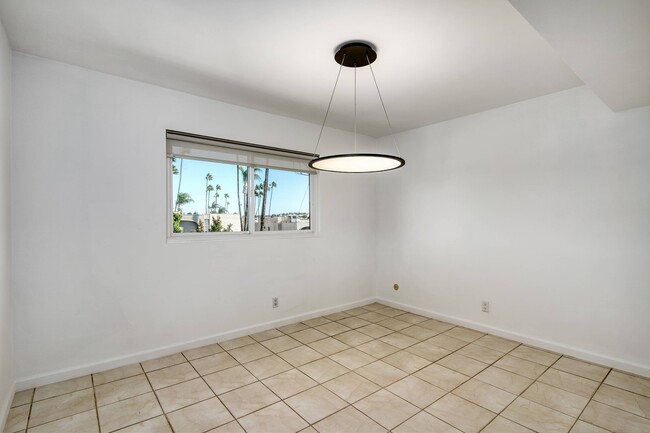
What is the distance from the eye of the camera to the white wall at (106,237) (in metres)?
2.37

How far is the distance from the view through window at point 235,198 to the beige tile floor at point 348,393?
125 cm

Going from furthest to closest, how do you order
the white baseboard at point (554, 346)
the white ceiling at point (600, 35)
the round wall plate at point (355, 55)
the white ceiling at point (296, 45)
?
the white baseboard at point (554, 346)
the round wall plate at point (355, 55)
the white ceiling at point (296, 45)
the white ceiling at point (600, 35)

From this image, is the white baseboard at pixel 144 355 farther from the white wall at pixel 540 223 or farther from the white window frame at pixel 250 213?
the white wall at pixel 540 223

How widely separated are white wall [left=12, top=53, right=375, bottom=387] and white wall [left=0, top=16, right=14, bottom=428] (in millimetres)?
128

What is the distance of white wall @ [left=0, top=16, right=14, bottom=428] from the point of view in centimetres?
200

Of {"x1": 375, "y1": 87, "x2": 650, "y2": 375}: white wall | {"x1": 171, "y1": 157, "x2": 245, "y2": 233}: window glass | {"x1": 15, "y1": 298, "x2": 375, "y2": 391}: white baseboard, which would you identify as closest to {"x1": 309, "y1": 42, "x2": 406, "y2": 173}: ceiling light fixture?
{"x1": 171, "y1": 157, "x2": 245, "y2": 233}: window glass

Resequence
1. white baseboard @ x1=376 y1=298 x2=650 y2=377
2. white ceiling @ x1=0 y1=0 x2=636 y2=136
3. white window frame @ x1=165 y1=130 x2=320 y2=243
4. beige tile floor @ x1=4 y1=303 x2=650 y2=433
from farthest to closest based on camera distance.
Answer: white window frame @ x1=165 y1=130 x2=320 y2=243 → white baseboard @ x1=376 y1=298 x2=650 y2=377 → beige tile floor @ x1=4 y1=303 x2=650 y2=433 → white ceiling @ x1=0 y1=0 x2=636 y2=136

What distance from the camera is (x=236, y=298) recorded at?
3.38 metres

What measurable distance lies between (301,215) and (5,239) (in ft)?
8.79

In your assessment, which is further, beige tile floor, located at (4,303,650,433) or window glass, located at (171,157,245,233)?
window glass, located at (171,157,245,233)

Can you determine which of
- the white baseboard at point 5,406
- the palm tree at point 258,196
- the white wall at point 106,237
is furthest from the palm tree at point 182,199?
the white baseboard at point 5,406

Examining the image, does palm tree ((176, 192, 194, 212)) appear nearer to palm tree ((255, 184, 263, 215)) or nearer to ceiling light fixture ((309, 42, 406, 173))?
palm tree ((255, 184, 263, 215))

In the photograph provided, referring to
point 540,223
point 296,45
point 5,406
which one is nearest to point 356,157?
point 296,45

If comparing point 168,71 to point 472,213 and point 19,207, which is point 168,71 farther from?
point 472,213
